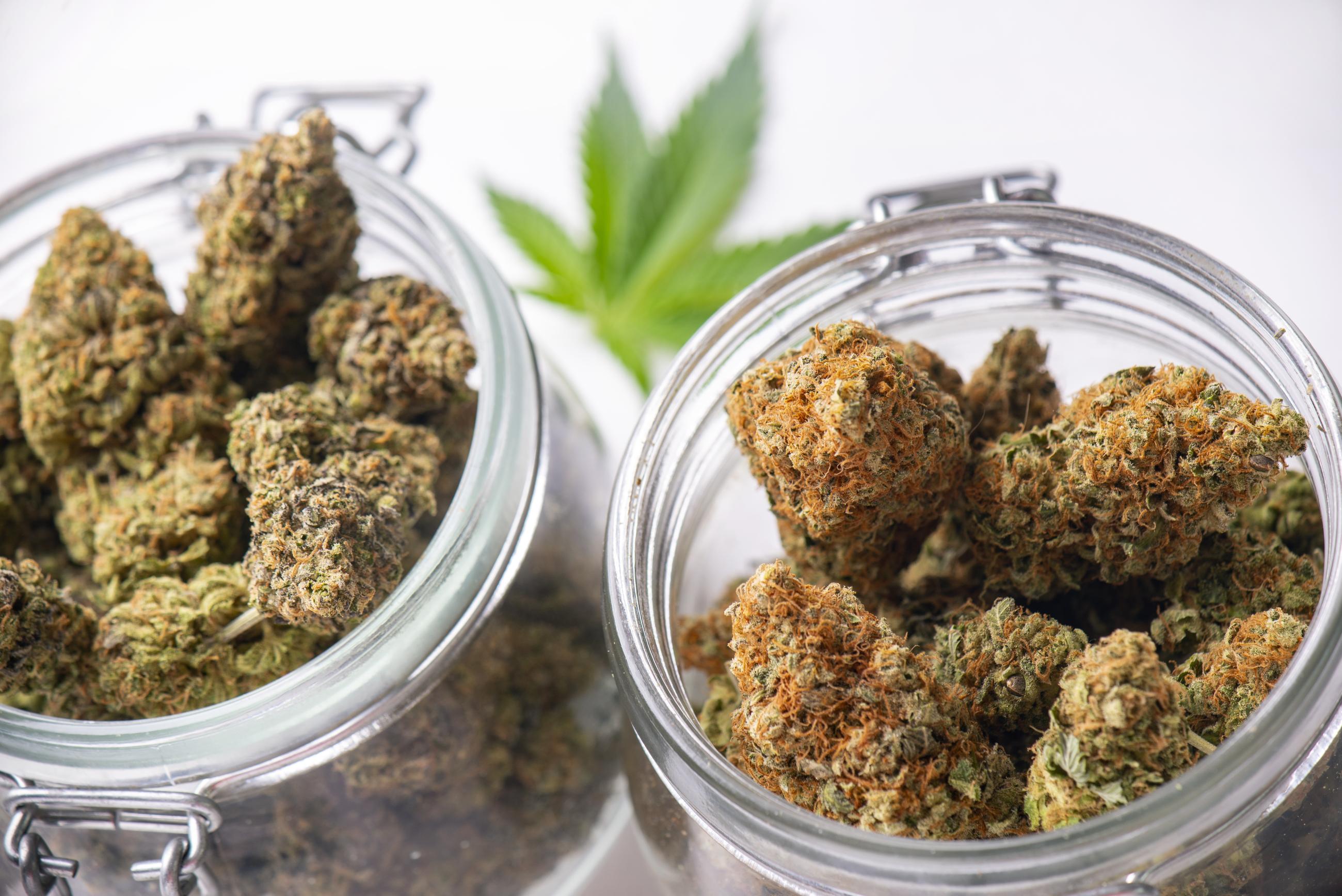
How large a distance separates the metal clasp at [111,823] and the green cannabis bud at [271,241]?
38 cm

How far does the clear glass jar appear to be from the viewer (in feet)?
2.65

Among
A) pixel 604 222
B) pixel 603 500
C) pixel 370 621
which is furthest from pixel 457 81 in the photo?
pixel 370 621

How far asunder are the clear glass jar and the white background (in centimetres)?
50

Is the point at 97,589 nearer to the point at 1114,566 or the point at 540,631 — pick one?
the point at 540,631

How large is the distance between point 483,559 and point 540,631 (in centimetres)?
17

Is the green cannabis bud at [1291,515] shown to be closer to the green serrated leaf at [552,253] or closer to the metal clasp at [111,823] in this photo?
the metal clasp at [111,823]

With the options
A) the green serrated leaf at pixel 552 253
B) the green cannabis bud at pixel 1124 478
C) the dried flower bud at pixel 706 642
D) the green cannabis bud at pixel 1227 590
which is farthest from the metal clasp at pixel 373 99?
the green cannabis bud at pixel 1227 590

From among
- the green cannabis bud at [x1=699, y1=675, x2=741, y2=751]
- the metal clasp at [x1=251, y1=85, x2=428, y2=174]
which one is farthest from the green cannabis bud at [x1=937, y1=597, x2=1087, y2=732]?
the metal clasp at [x1=251, y1=85, x2=428, y2=174]

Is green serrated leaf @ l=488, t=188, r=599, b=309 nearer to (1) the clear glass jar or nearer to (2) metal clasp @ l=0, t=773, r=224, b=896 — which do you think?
(1) the clear glass jar

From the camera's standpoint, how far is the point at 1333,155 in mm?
1532

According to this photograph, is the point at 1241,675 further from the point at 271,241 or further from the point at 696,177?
the point at 696,177

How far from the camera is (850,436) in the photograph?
65 centimetres

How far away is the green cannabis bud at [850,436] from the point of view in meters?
0.66

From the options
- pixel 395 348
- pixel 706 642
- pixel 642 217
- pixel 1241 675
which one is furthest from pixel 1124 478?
pixel 642 217
